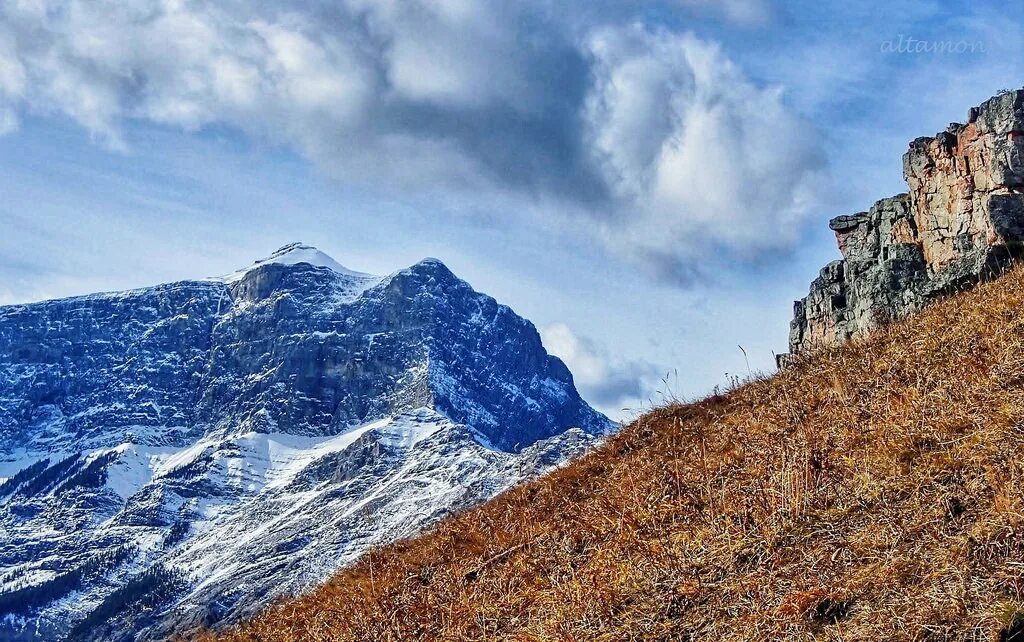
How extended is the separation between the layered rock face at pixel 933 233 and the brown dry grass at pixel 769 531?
510cm

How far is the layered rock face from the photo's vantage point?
1806cm

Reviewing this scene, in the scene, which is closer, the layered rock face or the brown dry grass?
the brown dry grass

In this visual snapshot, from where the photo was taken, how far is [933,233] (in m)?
20.9

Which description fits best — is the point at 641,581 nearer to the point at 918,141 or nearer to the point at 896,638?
the point at 896,638

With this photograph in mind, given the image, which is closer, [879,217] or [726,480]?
[726,480]

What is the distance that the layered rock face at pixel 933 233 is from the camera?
18.1 m

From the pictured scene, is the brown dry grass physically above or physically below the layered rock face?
below

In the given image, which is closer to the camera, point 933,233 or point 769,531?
point 769,531

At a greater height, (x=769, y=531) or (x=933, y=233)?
(x=933, y=233)

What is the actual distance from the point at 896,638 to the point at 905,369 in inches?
227

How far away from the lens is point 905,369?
11383 mm

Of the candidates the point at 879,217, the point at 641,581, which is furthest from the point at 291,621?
the point at 879,217

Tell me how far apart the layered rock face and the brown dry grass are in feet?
16.7

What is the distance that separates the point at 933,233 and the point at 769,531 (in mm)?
15002
